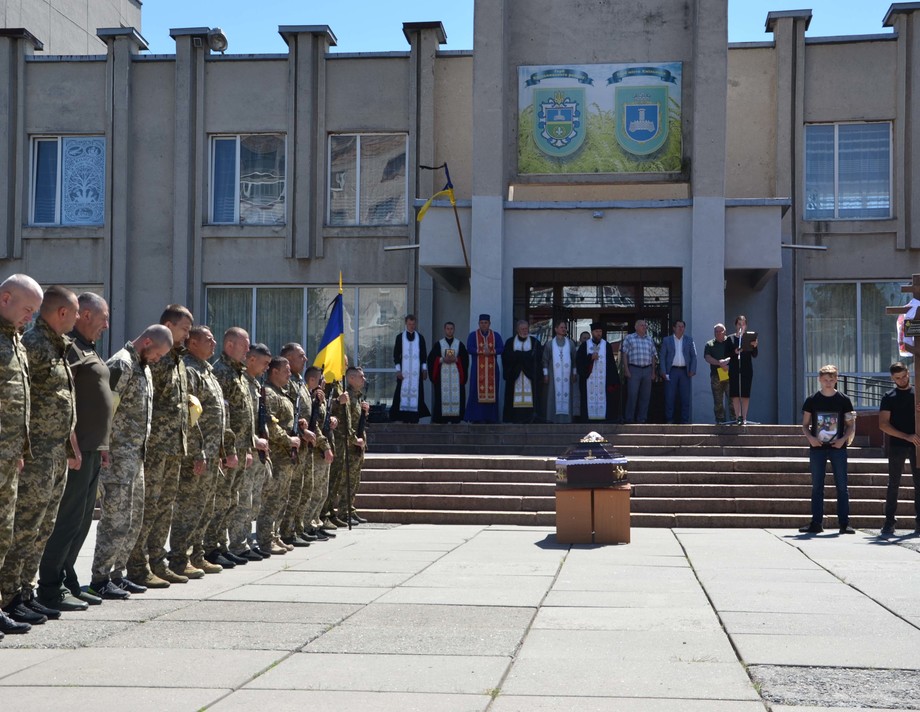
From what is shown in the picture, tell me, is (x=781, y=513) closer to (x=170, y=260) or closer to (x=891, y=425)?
(x=891, y=425)

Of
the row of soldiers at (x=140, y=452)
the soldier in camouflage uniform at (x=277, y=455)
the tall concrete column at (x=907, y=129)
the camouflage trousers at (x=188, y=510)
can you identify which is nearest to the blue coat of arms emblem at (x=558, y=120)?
the tall concrete column at (x=907, y=129)

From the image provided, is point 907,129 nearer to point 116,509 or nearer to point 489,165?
point 489,165

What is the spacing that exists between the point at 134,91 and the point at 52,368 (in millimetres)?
20694

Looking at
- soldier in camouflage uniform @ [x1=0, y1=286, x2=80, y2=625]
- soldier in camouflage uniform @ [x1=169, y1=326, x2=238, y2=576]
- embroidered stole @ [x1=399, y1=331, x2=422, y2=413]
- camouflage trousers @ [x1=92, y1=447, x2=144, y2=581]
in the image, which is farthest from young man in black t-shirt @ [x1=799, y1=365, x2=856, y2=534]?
embroidered stole @ [x1=399, y1=331, x2=422, y2=413]

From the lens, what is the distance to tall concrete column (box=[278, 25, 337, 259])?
26062mm

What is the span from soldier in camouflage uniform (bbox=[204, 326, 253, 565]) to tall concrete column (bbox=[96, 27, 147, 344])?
54.8ft

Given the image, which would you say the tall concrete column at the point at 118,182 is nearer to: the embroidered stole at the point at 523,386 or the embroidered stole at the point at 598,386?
the embroidered stole at the point at 523,386

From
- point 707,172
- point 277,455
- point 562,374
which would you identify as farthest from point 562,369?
point 277,455

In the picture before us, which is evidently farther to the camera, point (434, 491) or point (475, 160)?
point (475, 160)

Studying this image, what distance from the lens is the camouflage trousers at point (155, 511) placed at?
8852mm

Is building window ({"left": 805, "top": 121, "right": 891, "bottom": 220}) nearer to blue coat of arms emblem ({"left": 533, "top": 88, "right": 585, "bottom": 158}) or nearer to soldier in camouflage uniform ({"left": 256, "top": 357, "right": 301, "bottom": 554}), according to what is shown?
blue coat of arms emblem ({"left": 533, "top": 88, "right": 585, "bottom": 158})

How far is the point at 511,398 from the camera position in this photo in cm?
2153

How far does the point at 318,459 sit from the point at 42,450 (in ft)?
18.1

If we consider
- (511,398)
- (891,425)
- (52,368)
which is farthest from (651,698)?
(511,398)
